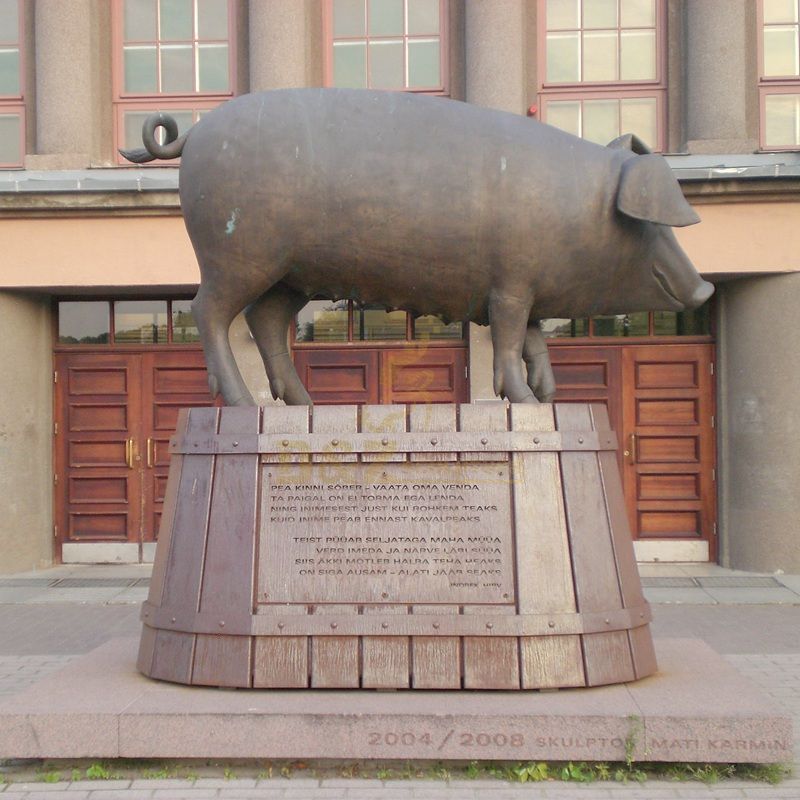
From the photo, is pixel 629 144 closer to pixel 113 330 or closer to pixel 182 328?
pixel 182 328

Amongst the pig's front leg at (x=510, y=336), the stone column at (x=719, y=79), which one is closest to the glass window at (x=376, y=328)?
the stone column at (x=719, y=79)

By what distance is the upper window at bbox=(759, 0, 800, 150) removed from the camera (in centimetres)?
1116

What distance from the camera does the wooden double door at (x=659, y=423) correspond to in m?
11.3

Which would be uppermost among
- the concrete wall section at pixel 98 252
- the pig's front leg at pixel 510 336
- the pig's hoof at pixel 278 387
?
the concrete wall section at pixel 98 252

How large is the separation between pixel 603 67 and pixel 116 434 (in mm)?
7183

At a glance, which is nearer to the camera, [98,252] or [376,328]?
[98,252]

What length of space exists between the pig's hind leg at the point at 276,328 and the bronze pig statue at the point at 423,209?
0.31m

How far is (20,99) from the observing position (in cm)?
1174

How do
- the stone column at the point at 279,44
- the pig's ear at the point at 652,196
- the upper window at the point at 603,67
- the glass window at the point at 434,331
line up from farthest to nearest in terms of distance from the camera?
the upper window at the point at 603,67 < the glass window at the point at 434,331 < the stone column at the point at 279,44 < the pig's ear at the point at 652,196

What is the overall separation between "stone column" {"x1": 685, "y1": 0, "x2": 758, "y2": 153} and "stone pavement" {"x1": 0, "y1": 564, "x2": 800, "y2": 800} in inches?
186

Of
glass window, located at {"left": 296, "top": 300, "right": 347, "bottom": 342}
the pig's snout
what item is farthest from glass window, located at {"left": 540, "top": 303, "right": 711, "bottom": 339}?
the pig's snout

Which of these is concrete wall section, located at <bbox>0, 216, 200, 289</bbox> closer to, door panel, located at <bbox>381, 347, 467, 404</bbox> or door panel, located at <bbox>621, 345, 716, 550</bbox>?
door panel, located at <bbox>381, 347, 467, 404</bbox>

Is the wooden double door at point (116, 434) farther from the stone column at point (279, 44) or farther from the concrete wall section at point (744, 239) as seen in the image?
the concrete wall section at point (744, 239)

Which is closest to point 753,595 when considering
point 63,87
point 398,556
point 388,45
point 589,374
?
point 589,374
